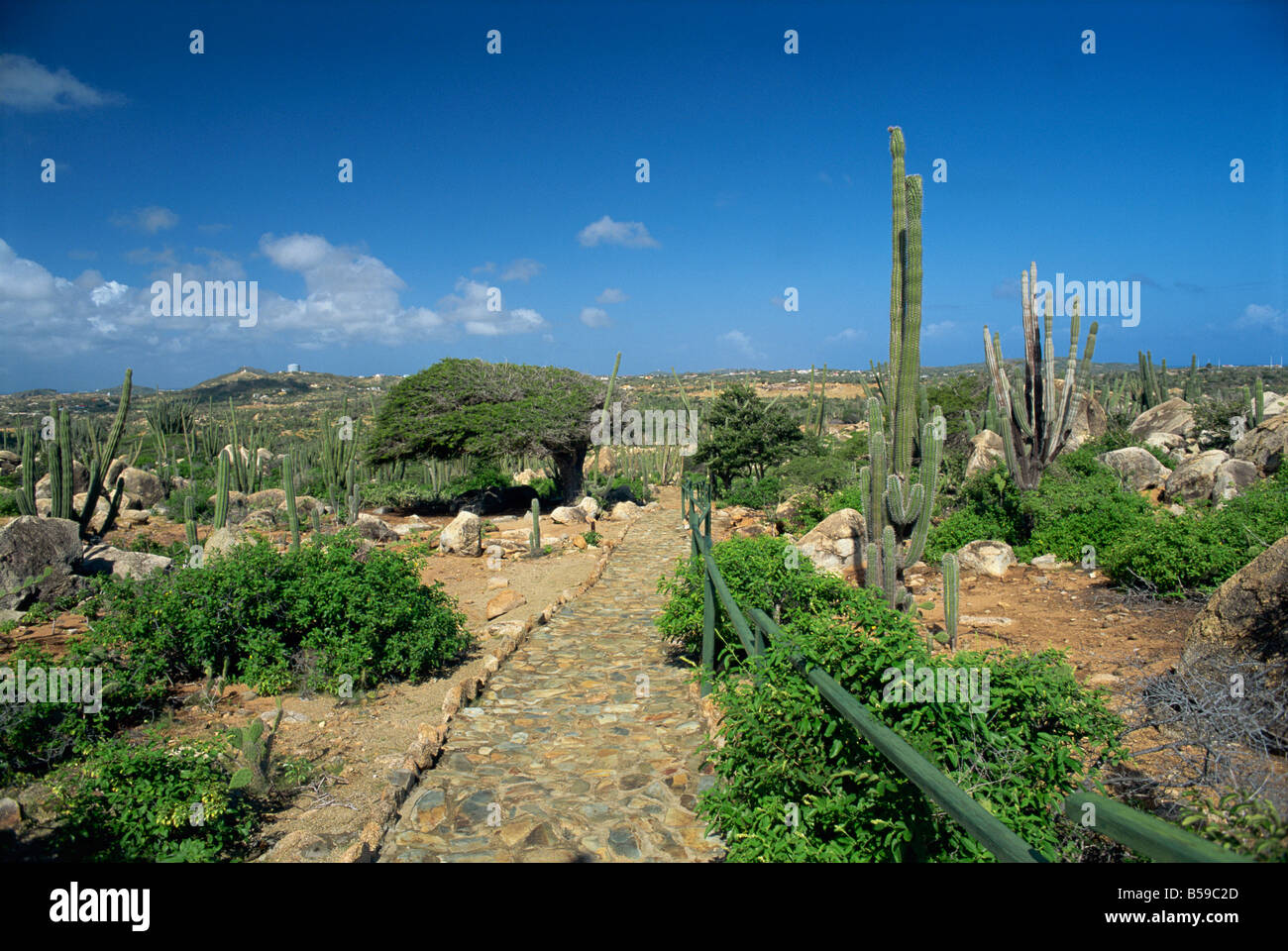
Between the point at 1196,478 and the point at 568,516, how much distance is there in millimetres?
13509

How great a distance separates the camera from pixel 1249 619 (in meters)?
5.94

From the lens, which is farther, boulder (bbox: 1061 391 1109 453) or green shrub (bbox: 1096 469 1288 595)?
boulder (bbox: 1061 391 1109 453)

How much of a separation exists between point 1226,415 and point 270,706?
24.5m

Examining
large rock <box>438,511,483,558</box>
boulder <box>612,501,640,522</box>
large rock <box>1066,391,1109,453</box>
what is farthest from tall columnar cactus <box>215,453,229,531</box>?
large rock <box>1066,391,1109,453</box>

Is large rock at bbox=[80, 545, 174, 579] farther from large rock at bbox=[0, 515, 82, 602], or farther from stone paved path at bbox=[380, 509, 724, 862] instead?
stone paved path at bbox=[380, 509, 724, 862]

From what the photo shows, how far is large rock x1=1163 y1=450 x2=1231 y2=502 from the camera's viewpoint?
46.6 ft

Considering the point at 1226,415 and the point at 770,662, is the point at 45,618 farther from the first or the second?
the point at 1226,415

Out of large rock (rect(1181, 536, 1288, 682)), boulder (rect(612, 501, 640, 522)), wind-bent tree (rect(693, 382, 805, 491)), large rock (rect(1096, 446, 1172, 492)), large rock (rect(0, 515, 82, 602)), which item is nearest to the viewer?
large rock (rect(1181, 536, 1288, 682))
